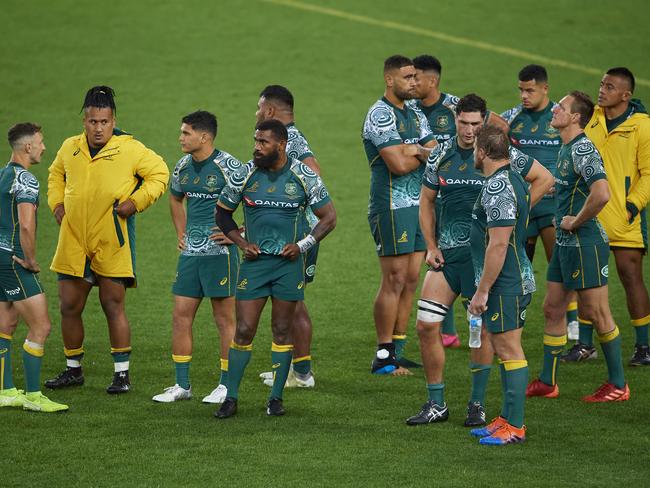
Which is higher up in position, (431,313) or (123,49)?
(123,49)

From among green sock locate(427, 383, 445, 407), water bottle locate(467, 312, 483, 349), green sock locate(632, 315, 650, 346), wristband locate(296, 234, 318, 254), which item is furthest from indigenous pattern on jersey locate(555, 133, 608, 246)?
wristband locate(296, 234, 318, 254)

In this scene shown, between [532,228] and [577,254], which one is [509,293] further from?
[532,228]

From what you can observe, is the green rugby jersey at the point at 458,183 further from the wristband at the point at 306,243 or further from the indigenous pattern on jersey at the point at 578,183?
the wristband at the point at 306,243

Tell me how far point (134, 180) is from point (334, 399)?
7.61 ft

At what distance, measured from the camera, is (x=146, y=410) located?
888 cm

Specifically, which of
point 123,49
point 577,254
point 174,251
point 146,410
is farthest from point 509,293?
point 123,49

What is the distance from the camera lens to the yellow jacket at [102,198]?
922 cm

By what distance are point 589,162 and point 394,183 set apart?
1789mm

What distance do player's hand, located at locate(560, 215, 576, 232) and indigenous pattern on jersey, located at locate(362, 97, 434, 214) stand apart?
144 centimetres

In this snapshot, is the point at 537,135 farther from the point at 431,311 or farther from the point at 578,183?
the point at 431,311

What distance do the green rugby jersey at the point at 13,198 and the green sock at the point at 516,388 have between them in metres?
3.65

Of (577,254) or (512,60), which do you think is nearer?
(577,254)

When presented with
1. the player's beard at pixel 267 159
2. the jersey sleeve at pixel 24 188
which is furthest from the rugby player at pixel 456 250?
the jersey sleeve at pixel 24 188

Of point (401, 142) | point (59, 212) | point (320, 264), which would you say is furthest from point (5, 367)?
point (320, 264)
